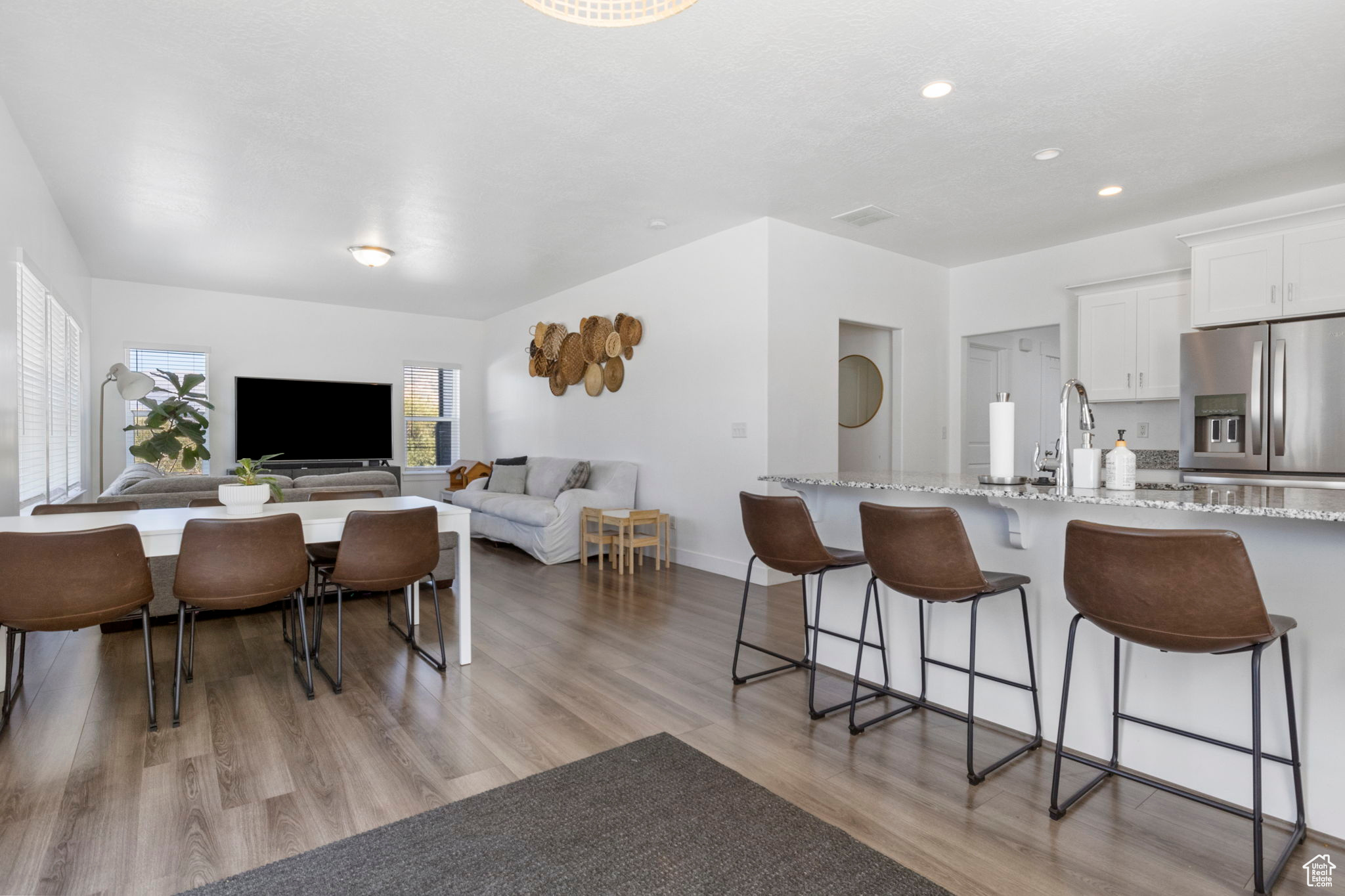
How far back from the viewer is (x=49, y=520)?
2.91m

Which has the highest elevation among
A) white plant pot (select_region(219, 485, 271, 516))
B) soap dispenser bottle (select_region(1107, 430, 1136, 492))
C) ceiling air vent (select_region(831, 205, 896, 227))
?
ceiling air vent (select_region(831, 205, 896, 227))

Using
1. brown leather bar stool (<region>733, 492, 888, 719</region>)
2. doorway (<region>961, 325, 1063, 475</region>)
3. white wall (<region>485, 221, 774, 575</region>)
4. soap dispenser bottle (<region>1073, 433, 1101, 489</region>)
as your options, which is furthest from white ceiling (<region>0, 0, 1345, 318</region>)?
brown leather bar stool (<region>733, 492, 888, 719</region>)

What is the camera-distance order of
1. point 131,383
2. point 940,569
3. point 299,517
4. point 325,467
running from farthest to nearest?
point 325,467
point 131,383
point 299,517
point 940,569

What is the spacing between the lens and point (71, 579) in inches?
92.5

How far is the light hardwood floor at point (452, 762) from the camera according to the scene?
Answer: 5.74 feet

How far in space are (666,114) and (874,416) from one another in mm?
3629

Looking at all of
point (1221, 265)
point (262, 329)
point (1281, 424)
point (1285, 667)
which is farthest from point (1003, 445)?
point (262, 329)

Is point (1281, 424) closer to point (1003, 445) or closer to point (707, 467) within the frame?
point (1003, 445)

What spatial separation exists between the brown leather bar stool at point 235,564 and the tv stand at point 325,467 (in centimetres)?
514

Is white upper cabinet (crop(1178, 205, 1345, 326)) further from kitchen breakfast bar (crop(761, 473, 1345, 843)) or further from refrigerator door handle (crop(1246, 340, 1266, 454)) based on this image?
kitchen breakfast bar (crop(761, 473, 1345, 843))

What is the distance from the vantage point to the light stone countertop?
1656mm

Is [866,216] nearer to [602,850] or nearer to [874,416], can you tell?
[874,416]

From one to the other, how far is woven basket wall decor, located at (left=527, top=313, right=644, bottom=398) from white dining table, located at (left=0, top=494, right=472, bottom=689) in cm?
304

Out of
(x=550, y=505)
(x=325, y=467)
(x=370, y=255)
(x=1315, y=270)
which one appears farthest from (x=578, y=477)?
(x=1315, y=270)
